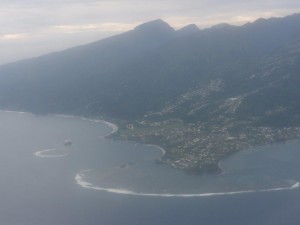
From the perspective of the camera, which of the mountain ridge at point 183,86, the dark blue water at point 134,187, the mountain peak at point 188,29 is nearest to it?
the dark blue water at point 134,187

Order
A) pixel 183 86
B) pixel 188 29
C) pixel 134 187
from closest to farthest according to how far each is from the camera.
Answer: pixel 134 187 → pixel 183 86 → pixel 188 29

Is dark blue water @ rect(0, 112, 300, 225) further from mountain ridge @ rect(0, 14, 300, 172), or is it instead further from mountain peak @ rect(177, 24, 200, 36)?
mountain peak @ rect(177, 24, 200, 36)

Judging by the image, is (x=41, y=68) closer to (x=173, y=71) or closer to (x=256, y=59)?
(x=173, y=71)

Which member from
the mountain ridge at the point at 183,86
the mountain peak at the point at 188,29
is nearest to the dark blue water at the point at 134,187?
the mountain ridge at the point at 183,86

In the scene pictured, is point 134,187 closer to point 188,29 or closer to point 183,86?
point 183,86

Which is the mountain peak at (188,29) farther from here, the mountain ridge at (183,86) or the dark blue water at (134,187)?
the dark blue water at (134,187)

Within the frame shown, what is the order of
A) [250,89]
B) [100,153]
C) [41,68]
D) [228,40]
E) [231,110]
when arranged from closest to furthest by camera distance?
[100,153] < [231,110] < [250,89] < [228,40] < [41,68]

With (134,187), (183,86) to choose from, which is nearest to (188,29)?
(183,86)

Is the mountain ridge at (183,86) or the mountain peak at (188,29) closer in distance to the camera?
the mountain ridge at (183,86)

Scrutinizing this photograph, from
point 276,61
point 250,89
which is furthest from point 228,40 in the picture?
point 250,89
